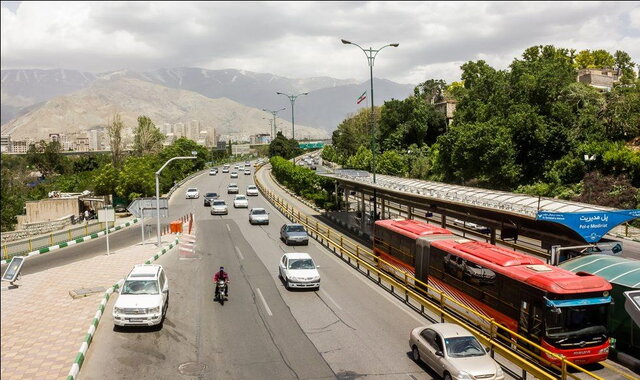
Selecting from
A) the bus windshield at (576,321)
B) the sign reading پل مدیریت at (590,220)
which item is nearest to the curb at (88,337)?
the bus windshield at (576,321)

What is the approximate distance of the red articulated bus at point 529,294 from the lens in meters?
14.0

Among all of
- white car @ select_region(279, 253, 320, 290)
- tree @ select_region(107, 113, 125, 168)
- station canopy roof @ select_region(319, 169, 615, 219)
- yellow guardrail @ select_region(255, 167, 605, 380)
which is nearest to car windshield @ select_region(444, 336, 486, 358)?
yellow guardrail @ select_region(255, 167, 605, 380)

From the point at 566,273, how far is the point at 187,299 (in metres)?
15.6

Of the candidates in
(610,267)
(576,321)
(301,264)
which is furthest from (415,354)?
(301,264)

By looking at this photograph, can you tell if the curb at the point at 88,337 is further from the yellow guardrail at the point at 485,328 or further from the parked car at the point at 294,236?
the parked car at the point at 294,236

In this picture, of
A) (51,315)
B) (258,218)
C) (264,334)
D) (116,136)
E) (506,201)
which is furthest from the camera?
(116,136)

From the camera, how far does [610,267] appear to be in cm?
1677

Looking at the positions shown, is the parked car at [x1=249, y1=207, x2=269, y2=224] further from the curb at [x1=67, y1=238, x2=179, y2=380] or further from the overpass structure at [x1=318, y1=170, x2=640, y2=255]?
the curb at [x1=67, y1=238, x2=179, y2=380]

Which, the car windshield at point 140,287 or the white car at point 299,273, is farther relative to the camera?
the white car at point 299,273

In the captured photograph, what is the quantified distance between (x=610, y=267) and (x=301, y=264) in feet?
43.8

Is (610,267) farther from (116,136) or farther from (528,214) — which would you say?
(116,136)

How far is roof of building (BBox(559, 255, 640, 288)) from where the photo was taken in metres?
15.7

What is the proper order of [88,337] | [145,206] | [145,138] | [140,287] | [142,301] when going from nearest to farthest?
[88,337]
[142,301]
[140,287]
[145,206]
[145,138]

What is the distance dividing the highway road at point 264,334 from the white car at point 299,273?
0.46 meters
